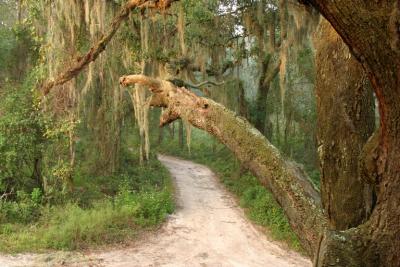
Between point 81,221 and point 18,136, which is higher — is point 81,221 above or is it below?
below

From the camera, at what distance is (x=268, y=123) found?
67.7ft

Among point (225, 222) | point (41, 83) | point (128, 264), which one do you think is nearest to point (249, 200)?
point (225, 222)

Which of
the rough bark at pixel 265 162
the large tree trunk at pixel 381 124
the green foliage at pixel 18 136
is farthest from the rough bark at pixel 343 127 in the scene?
the green foliage at pixel 18 136

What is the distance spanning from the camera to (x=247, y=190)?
15727mm

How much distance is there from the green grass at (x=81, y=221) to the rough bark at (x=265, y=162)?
26.3 ft

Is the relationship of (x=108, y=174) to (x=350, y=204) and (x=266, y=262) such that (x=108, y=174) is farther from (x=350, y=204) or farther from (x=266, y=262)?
(x=350, y=204)

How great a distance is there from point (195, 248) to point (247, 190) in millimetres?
5602

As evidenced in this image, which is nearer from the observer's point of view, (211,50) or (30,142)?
(30,142)

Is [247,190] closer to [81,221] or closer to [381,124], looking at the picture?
[81,221]

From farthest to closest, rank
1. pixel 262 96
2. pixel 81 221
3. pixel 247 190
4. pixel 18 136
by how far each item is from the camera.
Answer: pixel 262 96, pixel 247 190, pixel 18 136, pixel 81 221

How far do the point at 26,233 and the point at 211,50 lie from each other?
9.02 m

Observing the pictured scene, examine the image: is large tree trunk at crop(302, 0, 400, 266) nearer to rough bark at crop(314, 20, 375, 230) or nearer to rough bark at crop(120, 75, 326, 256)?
rough bark at crop(120, 75, 326, 256)

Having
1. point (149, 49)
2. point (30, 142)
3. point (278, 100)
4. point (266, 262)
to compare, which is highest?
point (149, 49)

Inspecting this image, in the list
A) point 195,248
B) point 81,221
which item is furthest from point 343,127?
point 81,221
